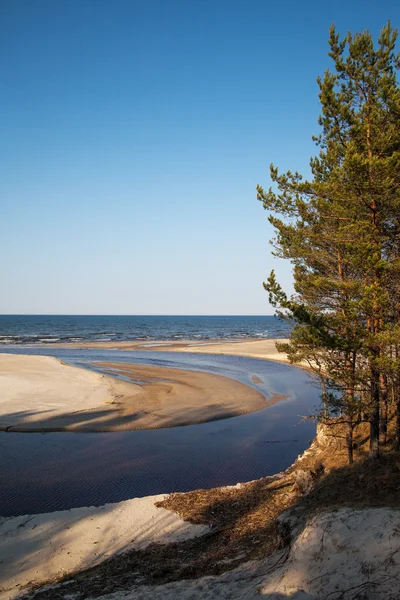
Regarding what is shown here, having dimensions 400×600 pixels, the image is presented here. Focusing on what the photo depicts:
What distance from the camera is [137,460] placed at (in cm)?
1588

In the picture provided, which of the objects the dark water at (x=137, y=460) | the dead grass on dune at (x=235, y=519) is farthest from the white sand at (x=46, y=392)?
the dead grass on dune at (x=235, y=519)

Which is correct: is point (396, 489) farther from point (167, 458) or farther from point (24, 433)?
point (24, 433)

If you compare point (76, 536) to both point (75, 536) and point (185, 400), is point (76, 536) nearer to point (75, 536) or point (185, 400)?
point (75, 536)

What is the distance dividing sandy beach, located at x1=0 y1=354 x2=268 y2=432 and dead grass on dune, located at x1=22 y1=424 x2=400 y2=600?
9.73 m

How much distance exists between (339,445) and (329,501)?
6.07m

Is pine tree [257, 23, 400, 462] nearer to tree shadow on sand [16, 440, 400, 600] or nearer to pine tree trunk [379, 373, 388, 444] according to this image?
pine tree trunk [379, 373, 388, 444]

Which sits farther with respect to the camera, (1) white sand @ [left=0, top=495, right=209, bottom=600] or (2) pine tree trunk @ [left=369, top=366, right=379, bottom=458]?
(2) pine tree trunk @ [left=369, top=366, right=379, bottom=458]

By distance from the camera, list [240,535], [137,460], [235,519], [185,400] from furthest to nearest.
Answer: [185,400] → [137,460] → [235,519] → [240,535]

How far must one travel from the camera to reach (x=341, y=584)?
545 cm

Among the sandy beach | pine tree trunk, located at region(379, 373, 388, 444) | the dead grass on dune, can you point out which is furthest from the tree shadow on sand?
the sandy beach

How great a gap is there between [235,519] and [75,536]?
13.4 feet

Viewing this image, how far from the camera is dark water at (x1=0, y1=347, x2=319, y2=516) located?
505 inches

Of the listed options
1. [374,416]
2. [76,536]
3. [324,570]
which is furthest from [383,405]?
[76,536]

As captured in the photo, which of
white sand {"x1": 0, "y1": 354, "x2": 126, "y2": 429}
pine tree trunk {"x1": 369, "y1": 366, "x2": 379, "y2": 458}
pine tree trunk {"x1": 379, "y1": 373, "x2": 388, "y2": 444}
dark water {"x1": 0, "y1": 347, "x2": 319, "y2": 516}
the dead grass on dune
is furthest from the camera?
white sand {"x1": 0, "y1": 354, "x2": 126, "y2": 429}
